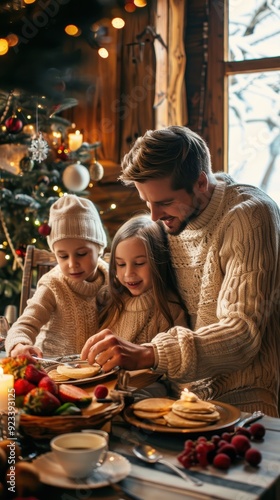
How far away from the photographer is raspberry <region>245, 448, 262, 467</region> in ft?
4.01

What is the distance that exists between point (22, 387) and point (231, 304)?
0.71 metres

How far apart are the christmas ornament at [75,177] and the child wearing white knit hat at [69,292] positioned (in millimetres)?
1481

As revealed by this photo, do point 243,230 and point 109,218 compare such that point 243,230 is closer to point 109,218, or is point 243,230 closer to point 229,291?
point 229,291

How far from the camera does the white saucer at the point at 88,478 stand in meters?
1.14

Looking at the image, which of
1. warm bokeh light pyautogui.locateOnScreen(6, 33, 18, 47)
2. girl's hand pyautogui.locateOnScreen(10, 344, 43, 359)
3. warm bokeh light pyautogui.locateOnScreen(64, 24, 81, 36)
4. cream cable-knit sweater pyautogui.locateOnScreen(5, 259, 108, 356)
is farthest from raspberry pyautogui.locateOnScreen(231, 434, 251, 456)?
warm bokeh light pyautogui.locateOnScreen(64, 24, 81, 36)

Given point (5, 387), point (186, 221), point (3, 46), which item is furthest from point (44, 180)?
point (5, 387)

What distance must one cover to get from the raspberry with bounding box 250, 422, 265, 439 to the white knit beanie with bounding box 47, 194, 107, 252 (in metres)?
1.21

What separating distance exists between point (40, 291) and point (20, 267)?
185 cm

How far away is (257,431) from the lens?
1.38 m

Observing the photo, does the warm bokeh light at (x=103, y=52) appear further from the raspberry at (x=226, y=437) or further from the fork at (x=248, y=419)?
the raspberry at (x=226, y=437)

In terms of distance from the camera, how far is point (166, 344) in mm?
1702

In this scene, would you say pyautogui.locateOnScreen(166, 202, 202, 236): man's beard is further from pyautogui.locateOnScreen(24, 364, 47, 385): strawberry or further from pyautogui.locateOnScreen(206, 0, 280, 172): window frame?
pyautogui.locateOnScreen(206, 0, 280, 172): window frame

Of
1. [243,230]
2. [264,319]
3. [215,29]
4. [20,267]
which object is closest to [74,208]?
[243,230]

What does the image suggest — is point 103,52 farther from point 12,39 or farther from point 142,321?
point 142,321
